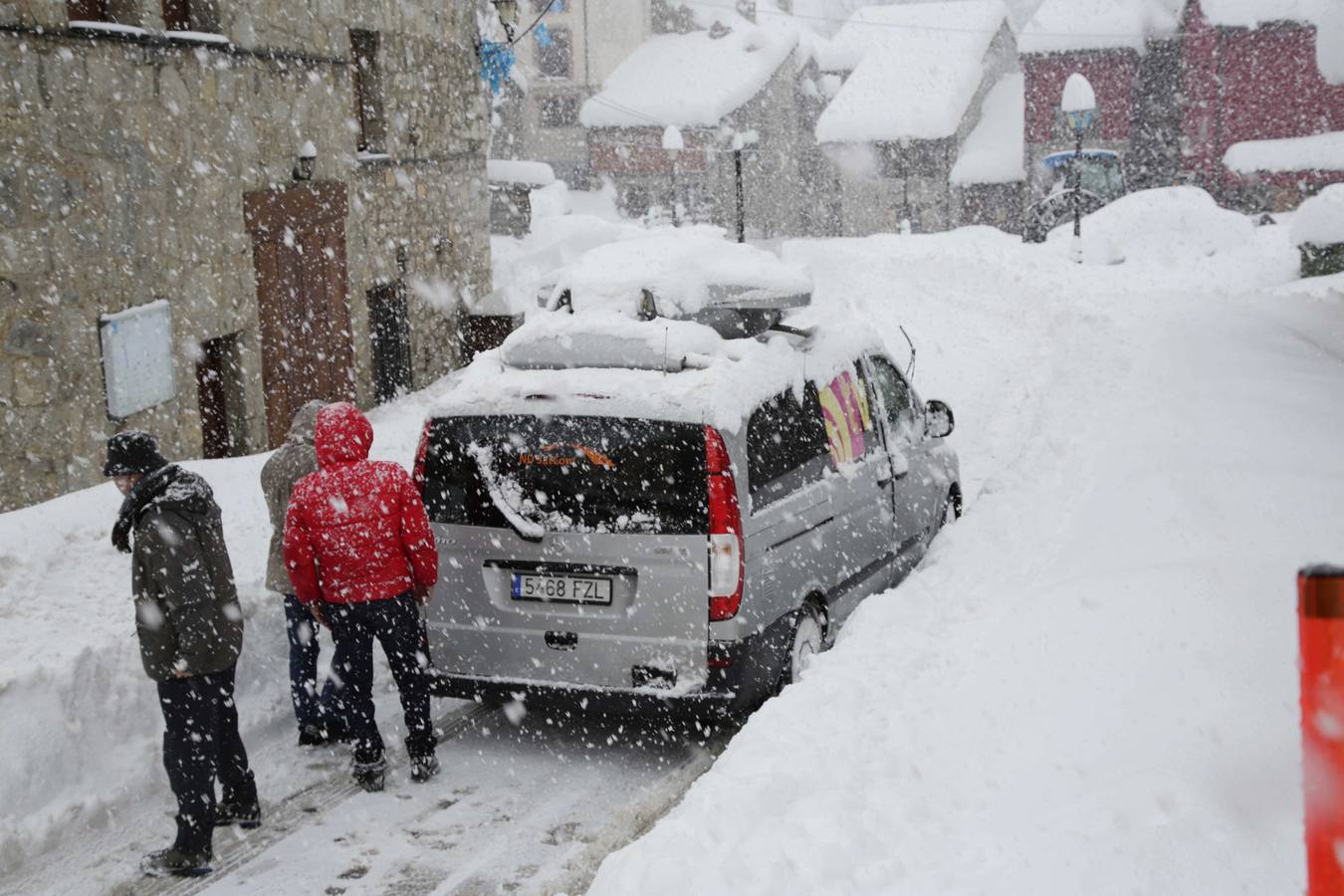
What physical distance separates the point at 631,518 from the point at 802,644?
3.96 feet

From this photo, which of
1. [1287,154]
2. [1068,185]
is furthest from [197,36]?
[1287,154]

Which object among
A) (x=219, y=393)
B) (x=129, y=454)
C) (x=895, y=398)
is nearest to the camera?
(x=129, y=454)

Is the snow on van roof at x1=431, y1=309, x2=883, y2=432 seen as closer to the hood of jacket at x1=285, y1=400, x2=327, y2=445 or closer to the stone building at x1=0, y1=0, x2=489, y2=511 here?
the hood of jacket at x1=285, y1=400, x2=327, y2=445

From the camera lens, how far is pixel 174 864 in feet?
16.3

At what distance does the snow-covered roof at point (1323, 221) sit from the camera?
22.3 meters

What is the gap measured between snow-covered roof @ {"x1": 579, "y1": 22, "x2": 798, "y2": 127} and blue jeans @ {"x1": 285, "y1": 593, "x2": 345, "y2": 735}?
157 ft

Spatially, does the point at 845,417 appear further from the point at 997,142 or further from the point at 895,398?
the point at 997,142

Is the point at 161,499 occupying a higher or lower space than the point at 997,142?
Answer: lower

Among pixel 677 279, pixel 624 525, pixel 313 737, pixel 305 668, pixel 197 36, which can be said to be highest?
pixel 197 36

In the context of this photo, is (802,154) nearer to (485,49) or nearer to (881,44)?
(881,44)

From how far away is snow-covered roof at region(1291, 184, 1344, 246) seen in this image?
22.3 meters

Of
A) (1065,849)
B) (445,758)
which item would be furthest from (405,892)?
(1065,849)

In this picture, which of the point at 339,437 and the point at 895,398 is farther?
the point at 895,398

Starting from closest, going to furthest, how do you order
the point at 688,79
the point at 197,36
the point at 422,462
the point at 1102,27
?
the point at 422,462
the point at 197,36
the point at 1102,27
the point at 688,79
